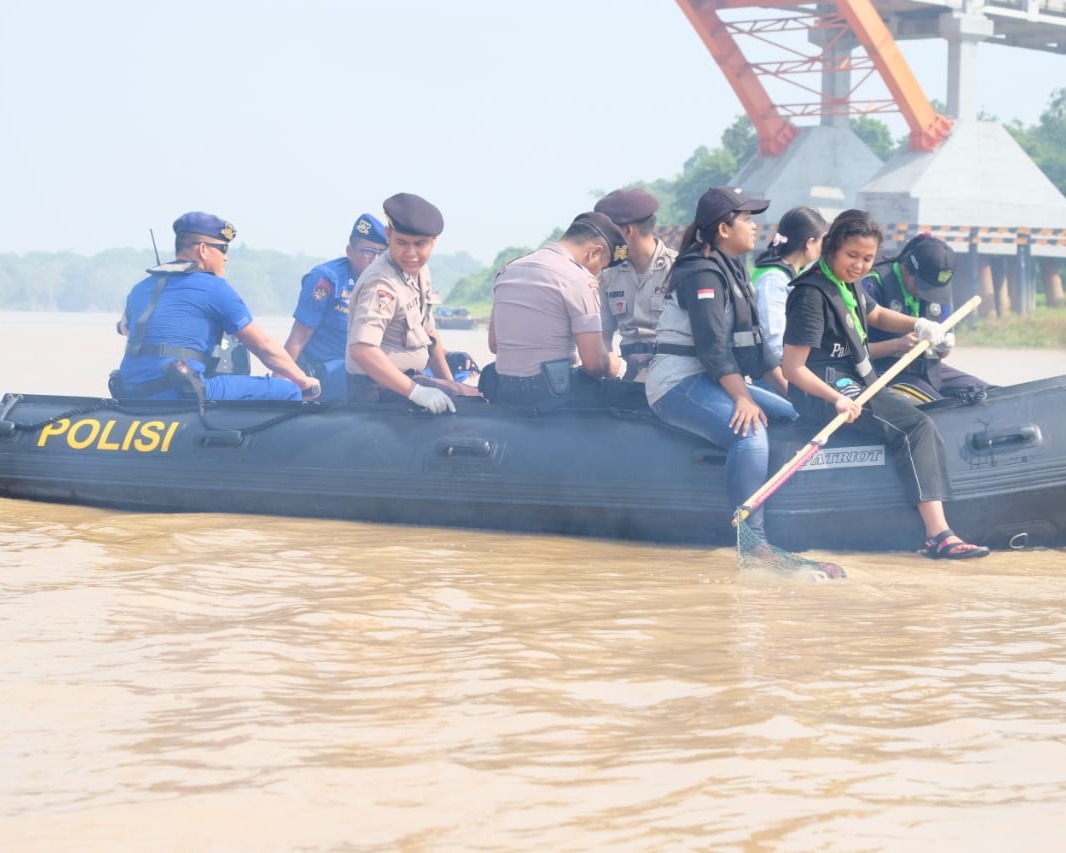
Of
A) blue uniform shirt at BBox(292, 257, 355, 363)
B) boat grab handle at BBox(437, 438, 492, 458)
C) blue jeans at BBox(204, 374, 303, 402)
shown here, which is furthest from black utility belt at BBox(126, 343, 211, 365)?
boat grab handle at BBox(437, 438, 492, 458)

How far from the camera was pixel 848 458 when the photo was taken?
5.89m

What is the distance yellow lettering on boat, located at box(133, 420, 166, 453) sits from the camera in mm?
7090

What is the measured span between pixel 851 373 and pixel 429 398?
1.80 m

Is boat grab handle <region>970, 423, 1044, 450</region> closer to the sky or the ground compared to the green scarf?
closer to the ground

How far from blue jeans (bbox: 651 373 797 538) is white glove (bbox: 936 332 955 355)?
680mm

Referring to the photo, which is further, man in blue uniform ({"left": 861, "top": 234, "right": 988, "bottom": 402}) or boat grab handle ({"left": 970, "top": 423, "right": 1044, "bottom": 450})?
man in blue uniform ({"left": 861, "top": 234, "right": 988, "bottom": 402})

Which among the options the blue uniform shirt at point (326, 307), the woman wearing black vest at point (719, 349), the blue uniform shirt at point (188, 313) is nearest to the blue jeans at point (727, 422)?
the woman wearing black vest at point (719, 349)

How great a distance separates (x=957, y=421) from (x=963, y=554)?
1.76ft

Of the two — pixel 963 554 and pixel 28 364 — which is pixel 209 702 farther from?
pixel 28 364

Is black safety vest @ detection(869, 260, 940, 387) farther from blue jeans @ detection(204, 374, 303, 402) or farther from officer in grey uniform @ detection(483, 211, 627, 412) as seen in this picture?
blue jeans @ detection(204, 374, 303, 402)

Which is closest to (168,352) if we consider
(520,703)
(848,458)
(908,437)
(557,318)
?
(557,318)

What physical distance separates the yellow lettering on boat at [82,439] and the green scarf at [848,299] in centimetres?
355

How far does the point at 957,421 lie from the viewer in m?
5.90

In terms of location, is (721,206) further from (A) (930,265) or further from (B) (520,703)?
(B) (520,703)
